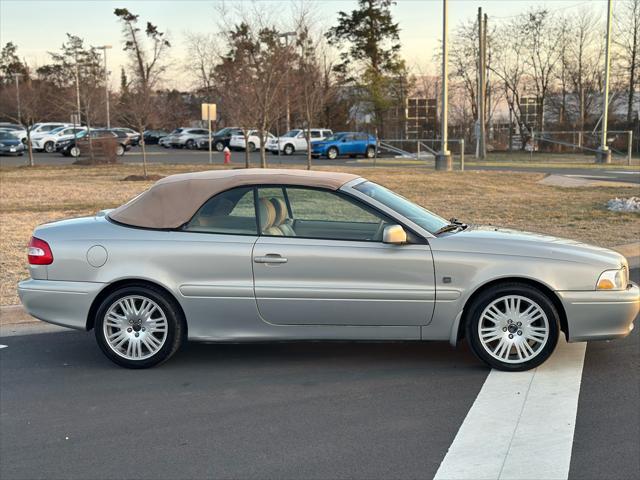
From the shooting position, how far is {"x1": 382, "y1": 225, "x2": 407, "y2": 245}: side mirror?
5203 millimetres

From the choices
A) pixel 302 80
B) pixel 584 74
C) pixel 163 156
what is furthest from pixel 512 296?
pixel 584 74

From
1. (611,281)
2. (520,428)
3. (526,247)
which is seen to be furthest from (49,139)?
(520,428)

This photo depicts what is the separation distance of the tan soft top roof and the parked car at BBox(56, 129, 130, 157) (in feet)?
97.3

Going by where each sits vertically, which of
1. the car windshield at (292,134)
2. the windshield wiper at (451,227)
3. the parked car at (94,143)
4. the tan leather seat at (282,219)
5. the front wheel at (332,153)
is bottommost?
the windshield wiper at (451,227)

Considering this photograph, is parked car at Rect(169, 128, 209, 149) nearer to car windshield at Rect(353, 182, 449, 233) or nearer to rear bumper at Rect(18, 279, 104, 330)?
car windshield at Rect(353, 182, 449, 233)

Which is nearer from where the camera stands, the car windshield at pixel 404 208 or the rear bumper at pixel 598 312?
the rear bumper at pixel 598 312

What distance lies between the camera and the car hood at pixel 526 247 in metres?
5.30

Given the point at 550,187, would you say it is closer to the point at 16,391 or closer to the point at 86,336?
the point at 86,336

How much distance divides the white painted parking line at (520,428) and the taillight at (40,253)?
3.32m

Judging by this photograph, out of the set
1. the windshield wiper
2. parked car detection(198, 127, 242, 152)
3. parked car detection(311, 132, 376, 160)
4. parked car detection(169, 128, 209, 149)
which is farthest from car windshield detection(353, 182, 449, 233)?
parked car detection(169, 128, 209, 149)

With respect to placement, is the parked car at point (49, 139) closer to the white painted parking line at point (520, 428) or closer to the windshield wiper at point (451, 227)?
the windshield wiper at point (451, 227)

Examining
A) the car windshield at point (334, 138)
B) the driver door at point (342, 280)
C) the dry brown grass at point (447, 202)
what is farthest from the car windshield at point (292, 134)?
the driver door at point (342, 280)

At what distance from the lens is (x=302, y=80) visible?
2870 centimetres

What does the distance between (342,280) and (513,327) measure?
4.21ft
